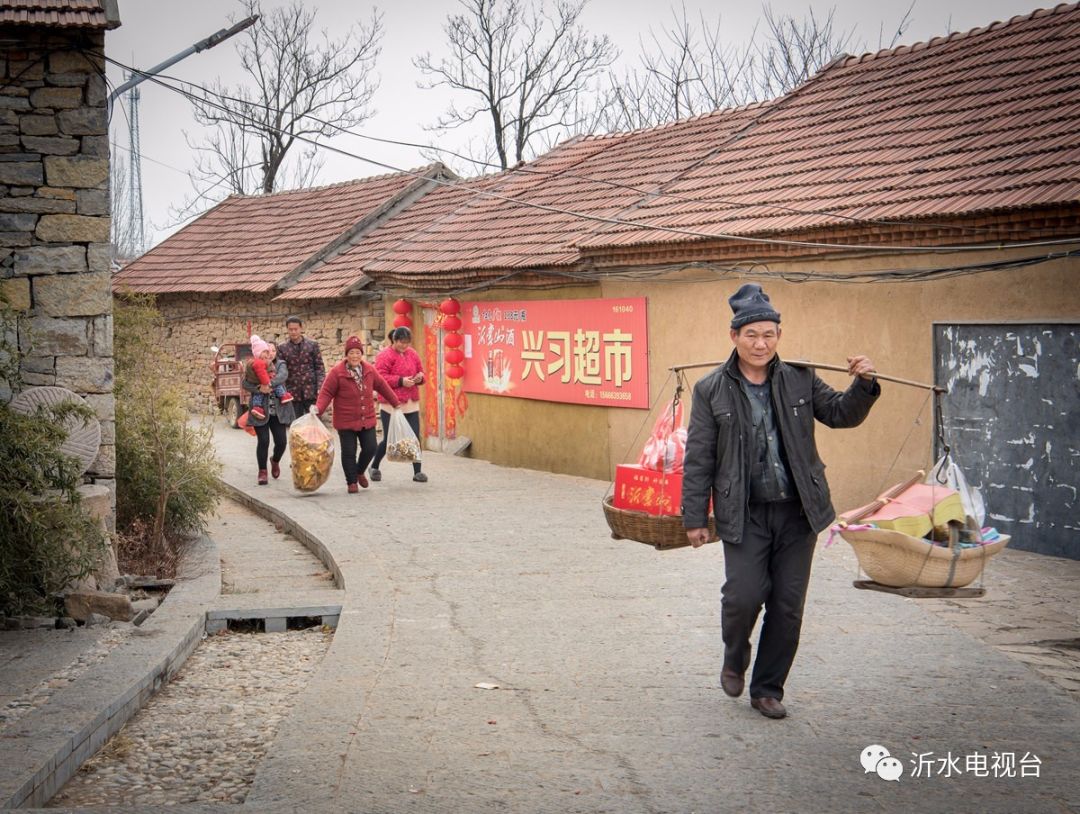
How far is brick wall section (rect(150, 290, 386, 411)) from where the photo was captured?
74.7 ft

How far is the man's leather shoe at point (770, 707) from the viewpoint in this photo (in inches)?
219

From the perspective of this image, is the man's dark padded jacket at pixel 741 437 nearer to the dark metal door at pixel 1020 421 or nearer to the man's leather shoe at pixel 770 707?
the man's leather shoe at pixel 770 707

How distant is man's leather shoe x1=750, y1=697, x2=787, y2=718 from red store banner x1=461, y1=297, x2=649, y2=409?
9455mm

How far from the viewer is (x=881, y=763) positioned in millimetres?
4926

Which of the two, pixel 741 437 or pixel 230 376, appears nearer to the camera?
pixel 741 437

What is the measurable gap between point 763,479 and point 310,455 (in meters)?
8.74

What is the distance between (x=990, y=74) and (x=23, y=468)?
1020cm

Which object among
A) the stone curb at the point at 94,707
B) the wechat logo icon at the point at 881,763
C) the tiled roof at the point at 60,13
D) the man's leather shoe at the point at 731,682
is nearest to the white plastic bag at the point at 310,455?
the stone curb at the point at 94,707

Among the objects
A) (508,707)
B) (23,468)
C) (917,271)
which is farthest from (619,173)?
(508,707)

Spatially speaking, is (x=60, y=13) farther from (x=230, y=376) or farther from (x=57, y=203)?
(x=230, y=376)

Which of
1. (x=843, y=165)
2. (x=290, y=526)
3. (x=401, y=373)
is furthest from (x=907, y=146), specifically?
(x=290, y=526)

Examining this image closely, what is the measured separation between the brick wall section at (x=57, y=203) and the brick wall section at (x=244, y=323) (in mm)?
12728

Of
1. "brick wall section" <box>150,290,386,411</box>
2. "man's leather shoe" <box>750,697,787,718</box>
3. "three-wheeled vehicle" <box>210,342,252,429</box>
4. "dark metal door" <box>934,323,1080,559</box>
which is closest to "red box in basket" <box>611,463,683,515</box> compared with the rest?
"man's leather shoe" <box>750,697,787,718</box>

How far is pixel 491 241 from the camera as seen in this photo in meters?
18.7
